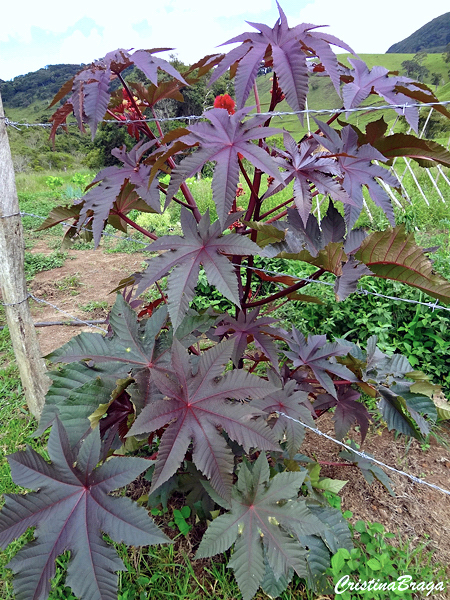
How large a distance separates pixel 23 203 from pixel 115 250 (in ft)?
14.1

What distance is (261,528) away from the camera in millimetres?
941

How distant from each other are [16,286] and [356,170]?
1609mm

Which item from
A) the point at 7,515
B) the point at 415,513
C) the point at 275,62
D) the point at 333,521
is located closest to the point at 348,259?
the point at 275,62

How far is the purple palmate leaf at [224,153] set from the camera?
768mm

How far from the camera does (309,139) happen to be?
96 cm

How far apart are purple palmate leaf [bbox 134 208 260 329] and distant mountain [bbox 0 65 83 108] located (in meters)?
62.1

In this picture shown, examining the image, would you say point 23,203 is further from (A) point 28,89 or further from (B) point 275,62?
(A) point 28,89

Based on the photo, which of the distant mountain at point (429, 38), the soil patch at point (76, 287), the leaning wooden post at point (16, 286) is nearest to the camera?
the leaning wooden post at point (16, 286)

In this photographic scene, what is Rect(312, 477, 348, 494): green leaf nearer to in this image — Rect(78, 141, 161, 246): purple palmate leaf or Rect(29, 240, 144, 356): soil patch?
Rect(78, 141, 161, 246): purple palmate leaf

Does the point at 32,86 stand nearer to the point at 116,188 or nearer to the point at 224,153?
the point at 116,188

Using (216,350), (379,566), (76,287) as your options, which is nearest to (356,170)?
(216,350)

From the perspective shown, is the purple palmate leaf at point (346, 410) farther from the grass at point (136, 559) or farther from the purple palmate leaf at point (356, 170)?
the purple palmate leaf at point (356, 170)

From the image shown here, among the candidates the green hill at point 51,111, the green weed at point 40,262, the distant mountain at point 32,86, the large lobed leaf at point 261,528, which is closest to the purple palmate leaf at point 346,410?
the large lobed leaf at point 261,528

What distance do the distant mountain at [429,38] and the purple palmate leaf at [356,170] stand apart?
469ft
